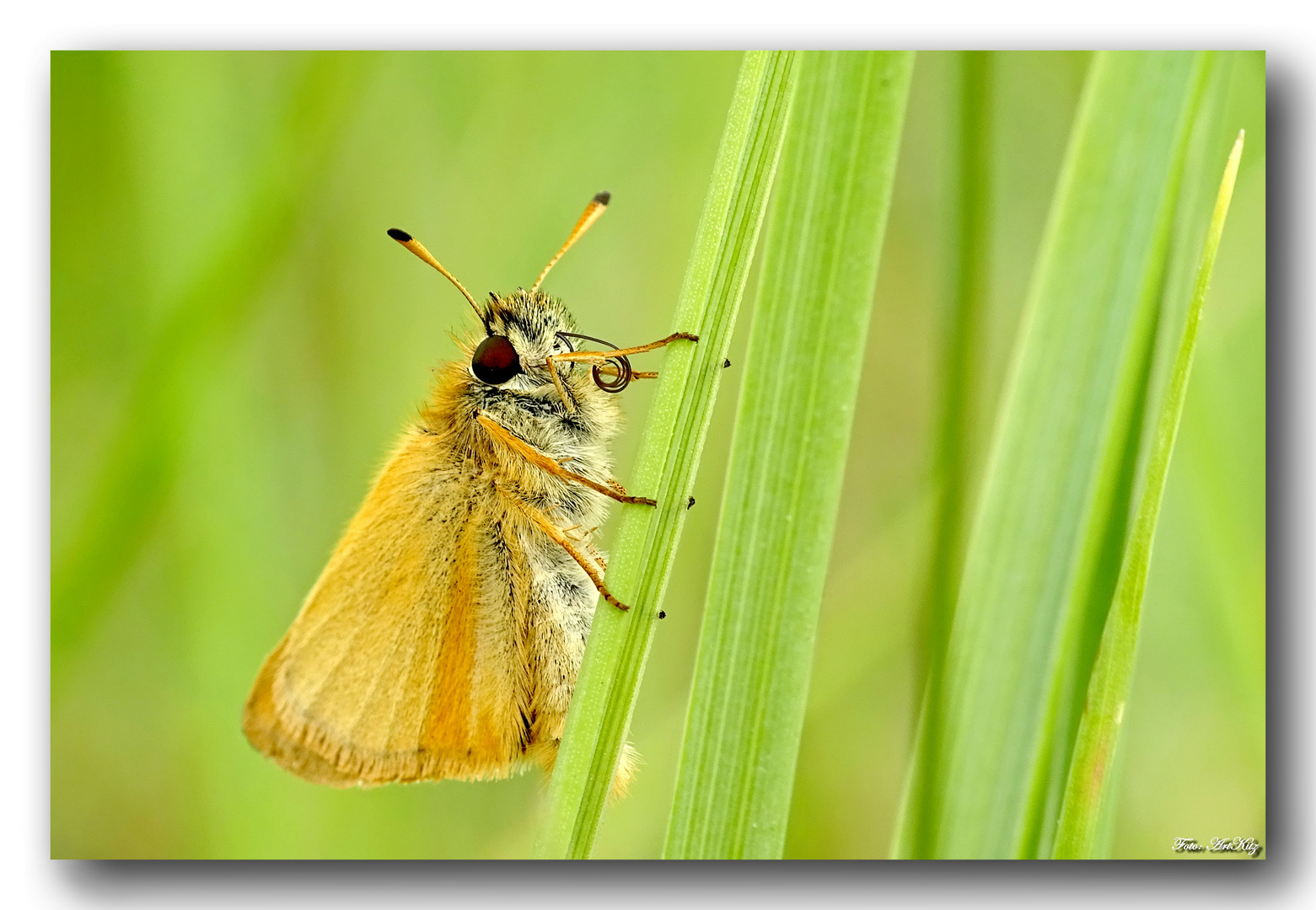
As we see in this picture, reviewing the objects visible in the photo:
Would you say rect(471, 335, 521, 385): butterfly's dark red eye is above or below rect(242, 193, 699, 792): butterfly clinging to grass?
above

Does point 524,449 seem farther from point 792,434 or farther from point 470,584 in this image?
point 792,434

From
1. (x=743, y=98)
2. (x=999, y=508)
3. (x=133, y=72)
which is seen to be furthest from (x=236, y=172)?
(x=999, y=508)

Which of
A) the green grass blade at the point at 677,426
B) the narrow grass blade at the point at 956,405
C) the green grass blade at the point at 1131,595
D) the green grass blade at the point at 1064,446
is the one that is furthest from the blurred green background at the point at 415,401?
the green grass blade at the point at 677,426

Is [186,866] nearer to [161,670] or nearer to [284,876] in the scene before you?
[284,876]

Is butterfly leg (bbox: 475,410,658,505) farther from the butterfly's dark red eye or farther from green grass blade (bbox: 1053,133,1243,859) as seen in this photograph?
green grass blade (bbox: 1053,133,1243,859)

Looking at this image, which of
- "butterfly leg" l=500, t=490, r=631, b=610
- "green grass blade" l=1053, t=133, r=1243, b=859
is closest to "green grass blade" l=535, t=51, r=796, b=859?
"butterfly leg" l=500, t=490, r=631, b=610

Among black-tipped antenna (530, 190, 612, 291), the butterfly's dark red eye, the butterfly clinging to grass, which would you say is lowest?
the butterfly clinging to grass

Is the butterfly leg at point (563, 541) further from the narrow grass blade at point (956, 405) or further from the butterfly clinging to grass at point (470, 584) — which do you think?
the narrow grass blade at point (956, 405)

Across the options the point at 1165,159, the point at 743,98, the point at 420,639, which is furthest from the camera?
the point at 420,639
